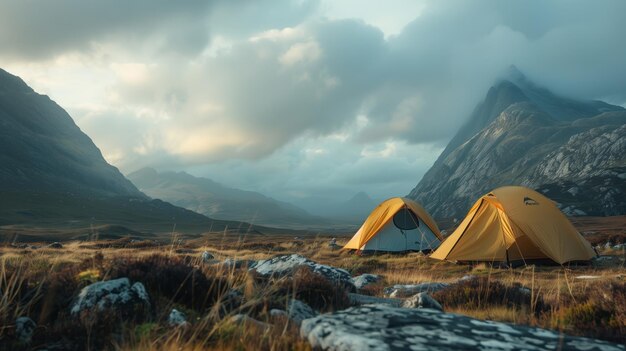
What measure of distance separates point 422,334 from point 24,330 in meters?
3.92

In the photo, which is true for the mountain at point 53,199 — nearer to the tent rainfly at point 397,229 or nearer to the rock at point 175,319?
the tent rainfly at point 397,229


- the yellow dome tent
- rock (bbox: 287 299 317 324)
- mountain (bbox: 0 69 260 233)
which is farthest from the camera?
mountain (bbox: 0 69 260 233)

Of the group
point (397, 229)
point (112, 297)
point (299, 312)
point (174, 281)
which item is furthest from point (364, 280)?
point (397, 229)

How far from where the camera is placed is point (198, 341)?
13.5ft

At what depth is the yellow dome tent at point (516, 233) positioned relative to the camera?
1939 centimetres

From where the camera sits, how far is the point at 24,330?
15.0 ft

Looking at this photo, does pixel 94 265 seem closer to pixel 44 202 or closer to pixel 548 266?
pixel 548 266

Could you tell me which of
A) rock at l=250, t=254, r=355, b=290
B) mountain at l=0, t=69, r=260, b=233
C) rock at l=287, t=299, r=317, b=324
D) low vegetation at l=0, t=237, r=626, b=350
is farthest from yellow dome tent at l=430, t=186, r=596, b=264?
mountain at l=0, t=69, r=260, b=233

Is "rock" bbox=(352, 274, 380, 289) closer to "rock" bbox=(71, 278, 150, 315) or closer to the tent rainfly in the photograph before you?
"rock" bbox=(71, 278, 150, 315)

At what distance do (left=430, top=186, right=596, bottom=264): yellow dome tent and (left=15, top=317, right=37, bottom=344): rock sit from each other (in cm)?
1851

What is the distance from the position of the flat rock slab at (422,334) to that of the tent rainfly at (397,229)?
74.9 ft

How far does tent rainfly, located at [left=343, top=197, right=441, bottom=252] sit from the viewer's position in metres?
27.1

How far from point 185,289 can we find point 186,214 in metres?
183

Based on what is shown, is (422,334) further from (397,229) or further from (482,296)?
(397,229)
